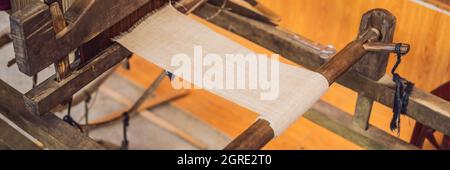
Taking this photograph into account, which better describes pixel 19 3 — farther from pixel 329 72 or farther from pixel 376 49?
pixel 376 49

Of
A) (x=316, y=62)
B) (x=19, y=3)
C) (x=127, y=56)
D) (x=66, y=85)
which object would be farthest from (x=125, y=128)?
(x=19, y=3)

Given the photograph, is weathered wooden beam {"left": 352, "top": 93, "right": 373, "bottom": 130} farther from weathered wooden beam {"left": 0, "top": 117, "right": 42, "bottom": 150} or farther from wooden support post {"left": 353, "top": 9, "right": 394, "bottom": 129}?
weathered wooden beam {"left": 0, "top": 117, "right": 42, "bottom": 150}

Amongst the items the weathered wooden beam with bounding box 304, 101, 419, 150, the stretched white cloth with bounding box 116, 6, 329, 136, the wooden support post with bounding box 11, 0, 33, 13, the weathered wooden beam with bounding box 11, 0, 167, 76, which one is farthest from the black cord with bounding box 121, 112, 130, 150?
the wooden support post with bounding box 11, 0, 33, 13

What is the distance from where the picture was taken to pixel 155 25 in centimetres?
289

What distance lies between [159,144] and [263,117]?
2.57 metres

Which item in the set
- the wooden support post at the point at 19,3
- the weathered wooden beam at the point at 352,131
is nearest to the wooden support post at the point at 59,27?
the wooden support post at the point at 19,3

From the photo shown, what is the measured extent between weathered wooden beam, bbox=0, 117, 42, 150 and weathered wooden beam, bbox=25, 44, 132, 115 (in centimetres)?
41

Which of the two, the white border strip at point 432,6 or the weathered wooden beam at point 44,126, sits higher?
the white border strip at point 432,6

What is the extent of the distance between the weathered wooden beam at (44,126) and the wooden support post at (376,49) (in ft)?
3.52

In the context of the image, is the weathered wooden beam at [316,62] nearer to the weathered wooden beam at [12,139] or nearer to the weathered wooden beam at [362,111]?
the weathered wooden beam at [362,111]

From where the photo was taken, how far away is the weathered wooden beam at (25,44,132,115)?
101 inches

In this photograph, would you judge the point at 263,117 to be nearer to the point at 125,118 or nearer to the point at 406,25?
the point at 406,25

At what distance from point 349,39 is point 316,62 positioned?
692mm

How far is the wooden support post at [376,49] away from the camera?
2.79 metres
